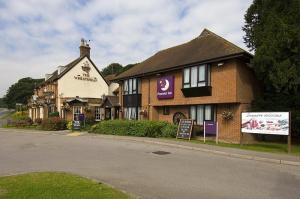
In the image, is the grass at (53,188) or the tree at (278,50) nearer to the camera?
the grass at (53,188)

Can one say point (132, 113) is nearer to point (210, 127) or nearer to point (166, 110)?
point (166, 110)

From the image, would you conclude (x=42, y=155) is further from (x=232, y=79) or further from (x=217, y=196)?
(x=232, y=79)

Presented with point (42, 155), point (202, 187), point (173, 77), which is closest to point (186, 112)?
point (173, 77)

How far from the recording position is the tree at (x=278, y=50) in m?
Answer: 17.1

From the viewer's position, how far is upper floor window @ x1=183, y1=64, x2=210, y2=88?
71.7 ft

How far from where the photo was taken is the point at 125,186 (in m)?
8.10

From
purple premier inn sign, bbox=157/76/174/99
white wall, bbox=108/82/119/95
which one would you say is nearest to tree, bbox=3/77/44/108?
white wall, bbox=108/82/119/95

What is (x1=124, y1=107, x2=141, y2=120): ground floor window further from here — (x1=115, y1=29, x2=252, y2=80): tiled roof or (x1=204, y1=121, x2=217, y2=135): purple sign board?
(x1=204, y1=121, x2=217, y2=135): purple sign board

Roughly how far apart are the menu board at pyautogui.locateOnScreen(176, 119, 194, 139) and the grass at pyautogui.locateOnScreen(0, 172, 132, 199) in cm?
1248

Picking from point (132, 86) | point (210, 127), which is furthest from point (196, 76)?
point (132, 86)

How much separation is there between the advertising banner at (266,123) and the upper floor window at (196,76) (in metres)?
5.61

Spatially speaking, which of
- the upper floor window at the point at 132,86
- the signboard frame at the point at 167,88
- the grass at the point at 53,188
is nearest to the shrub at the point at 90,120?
the upper floor window at the point at 132,86

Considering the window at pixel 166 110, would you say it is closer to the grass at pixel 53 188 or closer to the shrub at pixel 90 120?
the shrub at pixel 90 120

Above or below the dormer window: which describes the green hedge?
below
